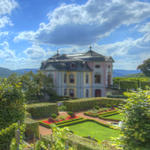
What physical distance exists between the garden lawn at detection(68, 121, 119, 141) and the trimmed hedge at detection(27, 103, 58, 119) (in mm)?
4016

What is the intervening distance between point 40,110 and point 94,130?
6268 millimetres

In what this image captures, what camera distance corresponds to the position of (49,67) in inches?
1271

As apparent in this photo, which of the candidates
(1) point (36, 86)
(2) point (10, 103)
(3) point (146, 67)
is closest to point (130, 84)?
(1) point (36, 86)

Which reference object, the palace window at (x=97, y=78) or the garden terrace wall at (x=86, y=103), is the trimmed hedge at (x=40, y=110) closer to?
the garden terrace wall at (x=86, y=103)

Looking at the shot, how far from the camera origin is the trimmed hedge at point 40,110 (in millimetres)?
15930

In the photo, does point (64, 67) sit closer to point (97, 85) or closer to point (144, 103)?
point (97, 85)

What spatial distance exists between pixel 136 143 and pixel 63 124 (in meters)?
10.5

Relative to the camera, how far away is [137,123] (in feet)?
13.4

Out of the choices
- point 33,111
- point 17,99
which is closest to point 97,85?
point 33,111

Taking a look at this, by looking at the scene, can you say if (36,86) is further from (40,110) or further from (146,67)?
(146,67)

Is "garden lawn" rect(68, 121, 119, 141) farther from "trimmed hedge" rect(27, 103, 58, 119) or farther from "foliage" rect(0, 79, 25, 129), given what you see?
"foliage" rect(0, 79, 25, 129)

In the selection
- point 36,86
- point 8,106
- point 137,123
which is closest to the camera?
point 137,123

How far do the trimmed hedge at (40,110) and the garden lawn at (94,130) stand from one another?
4016 millimetres

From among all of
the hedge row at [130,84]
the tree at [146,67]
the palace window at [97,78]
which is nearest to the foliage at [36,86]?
the palace window at [97,78]
